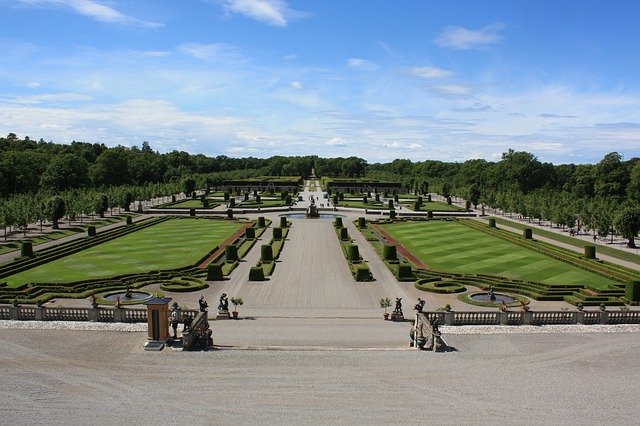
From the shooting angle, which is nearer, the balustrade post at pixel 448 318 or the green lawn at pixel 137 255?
→ the balustrade post at pixel 448 318

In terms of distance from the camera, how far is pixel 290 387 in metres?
19.7

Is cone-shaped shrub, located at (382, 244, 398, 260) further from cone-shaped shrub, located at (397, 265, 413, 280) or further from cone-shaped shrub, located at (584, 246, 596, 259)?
cone-shaped shrub, located at (584, 246, 596, 259)

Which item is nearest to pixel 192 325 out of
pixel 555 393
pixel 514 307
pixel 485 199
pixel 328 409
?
pixel 328 409

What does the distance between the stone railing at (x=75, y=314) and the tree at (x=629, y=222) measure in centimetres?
4813

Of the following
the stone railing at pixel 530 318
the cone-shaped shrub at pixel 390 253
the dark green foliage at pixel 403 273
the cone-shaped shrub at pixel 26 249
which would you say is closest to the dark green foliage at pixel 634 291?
the stone railing at pixel 530 318

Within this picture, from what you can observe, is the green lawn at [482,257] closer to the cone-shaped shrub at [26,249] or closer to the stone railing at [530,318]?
the stone railing at [530,318]

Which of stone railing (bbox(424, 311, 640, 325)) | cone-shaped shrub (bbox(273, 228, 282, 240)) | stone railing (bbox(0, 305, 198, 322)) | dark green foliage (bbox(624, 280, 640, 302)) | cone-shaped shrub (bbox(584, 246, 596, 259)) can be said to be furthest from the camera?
cone-shaped shrub (bbox(273, 228, 282, 240))

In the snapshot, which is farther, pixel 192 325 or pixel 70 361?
pixel 192 325

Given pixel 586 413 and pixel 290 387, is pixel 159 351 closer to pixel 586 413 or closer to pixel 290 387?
pixel 290 387

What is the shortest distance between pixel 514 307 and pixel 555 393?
13.7 metres

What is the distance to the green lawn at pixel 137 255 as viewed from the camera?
40.8m

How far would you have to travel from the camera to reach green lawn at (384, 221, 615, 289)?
4141 centimetres

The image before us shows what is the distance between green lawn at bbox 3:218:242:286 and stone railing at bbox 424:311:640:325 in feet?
81.5

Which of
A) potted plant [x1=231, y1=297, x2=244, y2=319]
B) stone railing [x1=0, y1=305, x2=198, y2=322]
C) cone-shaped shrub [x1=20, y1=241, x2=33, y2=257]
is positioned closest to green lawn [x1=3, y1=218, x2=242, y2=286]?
cone-shaped shrub [x1=20, y1=241, x2=33, y2=257]
